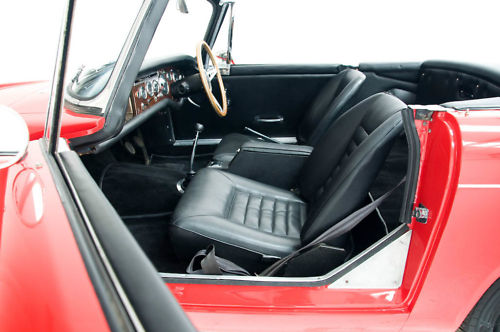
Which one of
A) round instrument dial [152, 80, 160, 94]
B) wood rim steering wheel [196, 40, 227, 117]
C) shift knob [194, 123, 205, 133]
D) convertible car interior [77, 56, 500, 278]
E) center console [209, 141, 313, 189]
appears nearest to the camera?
convertible car interior [77, 56, 500, 278]

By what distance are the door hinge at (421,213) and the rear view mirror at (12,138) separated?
3.57 ft

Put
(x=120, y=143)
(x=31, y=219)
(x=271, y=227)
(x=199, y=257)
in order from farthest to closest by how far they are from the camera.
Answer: (x=120, y=143) < (x=271, y=227) < (x=199, y=257) < (x=31, y=219)

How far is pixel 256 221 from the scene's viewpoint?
166 cm

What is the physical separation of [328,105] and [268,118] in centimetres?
70

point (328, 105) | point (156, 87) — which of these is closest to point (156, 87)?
point (156, 87)

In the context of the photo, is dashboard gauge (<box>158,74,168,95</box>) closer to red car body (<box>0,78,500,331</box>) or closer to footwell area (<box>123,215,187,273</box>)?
Answer: footwell area (<box>123,215,187,273</box>)

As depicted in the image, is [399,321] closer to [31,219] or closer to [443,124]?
[443,124]

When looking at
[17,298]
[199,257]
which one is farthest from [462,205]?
[17,298]

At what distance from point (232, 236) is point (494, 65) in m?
1.56

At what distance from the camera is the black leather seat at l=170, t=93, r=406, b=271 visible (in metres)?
1.25

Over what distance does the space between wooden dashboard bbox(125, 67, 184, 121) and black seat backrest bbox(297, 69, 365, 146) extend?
1028 mm

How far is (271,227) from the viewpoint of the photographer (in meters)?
1.64

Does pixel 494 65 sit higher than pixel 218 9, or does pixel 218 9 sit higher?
pixel 218 9

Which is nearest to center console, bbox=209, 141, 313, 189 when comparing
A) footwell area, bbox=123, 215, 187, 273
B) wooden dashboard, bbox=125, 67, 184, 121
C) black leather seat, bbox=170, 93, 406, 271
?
black leather seat, bbox=170, 93, 406, 271
